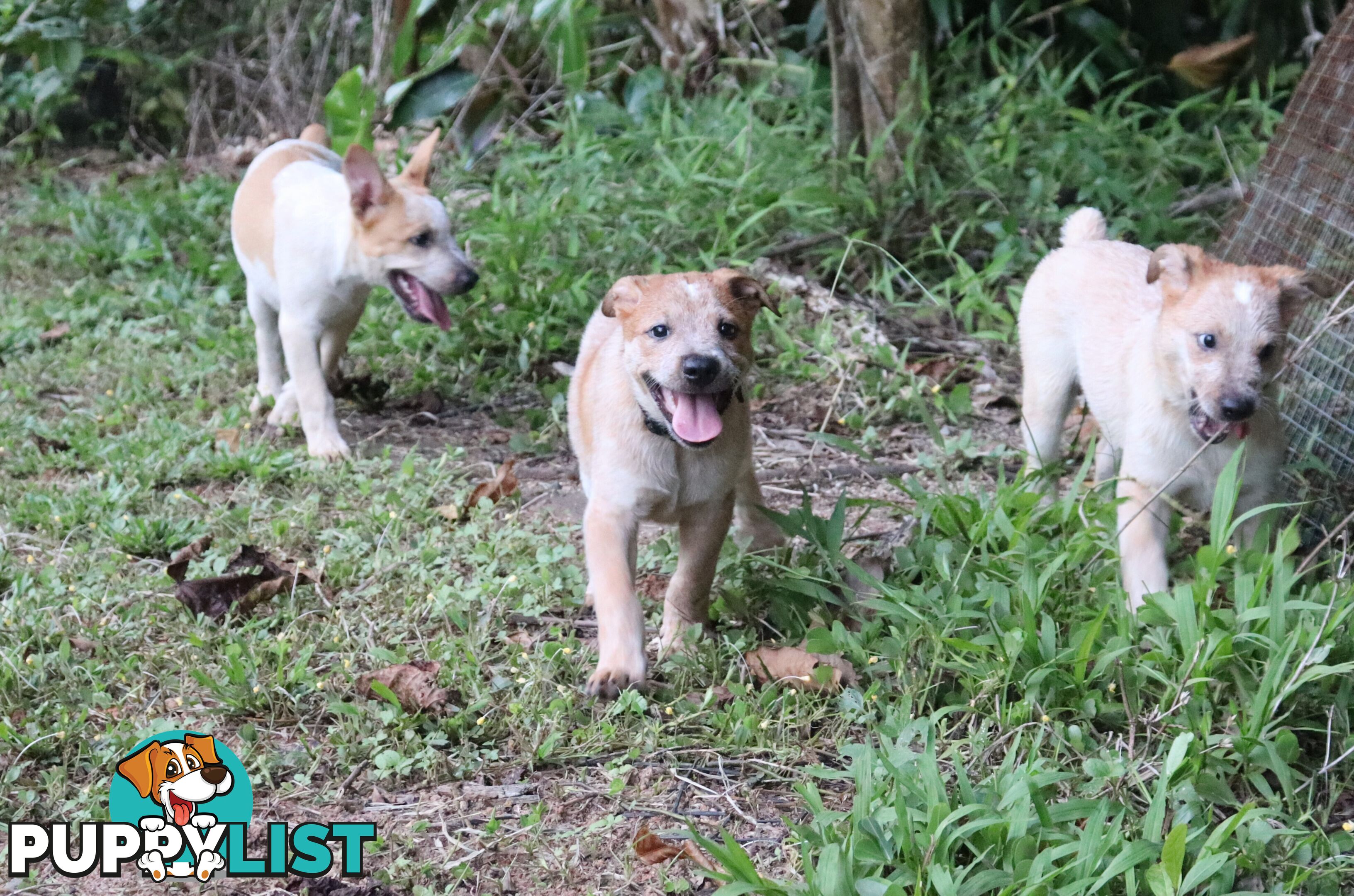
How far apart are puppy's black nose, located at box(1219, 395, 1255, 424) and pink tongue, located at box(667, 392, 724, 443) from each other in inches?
52.3

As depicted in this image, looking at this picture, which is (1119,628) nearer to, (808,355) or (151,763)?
(151,763)

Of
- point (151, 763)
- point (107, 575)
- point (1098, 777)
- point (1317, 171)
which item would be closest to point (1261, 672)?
point (1098, 777)

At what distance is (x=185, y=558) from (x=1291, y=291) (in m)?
3.33

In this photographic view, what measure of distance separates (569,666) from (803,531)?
0.78m

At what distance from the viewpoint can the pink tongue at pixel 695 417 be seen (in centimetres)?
337

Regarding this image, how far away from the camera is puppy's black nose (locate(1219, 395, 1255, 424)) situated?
342 cm

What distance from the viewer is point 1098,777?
282 cm

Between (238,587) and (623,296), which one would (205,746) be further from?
(623,296)

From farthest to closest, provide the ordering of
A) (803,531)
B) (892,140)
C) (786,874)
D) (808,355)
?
1. (892,140)
2. (808,355)
3. (803,531)
4. (786,874)

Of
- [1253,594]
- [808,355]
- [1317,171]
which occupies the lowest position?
[808,355]

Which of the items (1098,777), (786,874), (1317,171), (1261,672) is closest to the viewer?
(786,874)

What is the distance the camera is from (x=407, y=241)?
515cm

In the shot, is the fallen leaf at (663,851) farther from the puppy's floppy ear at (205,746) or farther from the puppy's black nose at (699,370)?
the puppy's black nose at (699,370)

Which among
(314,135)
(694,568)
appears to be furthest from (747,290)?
(314,135)
